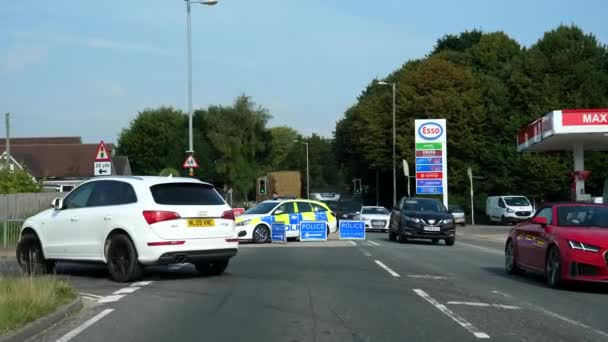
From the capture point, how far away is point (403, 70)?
6700 cm

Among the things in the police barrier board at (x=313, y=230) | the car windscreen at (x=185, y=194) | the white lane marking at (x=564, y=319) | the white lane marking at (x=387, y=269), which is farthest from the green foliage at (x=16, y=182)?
the white lane marking at (x=564, y=319)

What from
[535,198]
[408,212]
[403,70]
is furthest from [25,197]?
[403,70]

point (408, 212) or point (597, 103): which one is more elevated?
point (597, 103)

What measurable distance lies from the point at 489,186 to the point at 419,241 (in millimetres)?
28835

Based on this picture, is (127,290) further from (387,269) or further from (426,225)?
(426,225)

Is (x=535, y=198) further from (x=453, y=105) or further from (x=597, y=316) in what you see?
(x=597, y=316)

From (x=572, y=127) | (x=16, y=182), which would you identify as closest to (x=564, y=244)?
(x=572, y=127)

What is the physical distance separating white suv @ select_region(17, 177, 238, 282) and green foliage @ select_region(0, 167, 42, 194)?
1963 centimetres

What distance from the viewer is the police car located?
25.8m

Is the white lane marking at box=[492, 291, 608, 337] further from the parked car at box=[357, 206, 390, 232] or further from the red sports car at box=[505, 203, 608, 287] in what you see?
the parked car at box=[357, 206, 390, 232]

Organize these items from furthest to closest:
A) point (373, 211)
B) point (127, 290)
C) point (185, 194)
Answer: point (373, 211), point (185, 194), point (127, 290)

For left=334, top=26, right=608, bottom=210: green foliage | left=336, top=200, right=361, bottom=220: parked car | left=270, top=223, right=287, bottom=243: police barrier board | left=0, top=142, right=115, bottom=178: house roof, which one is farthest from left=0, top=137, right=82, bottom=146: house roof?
left=270, top=223, right=287, bottom=243: police barrier board

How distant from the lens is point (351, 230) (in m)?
29.9

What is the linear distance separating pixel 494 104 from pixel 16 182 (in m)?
36.0
